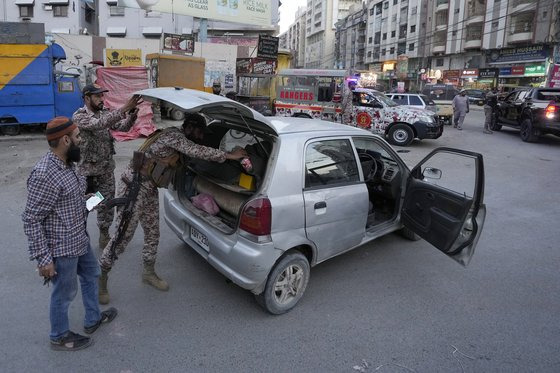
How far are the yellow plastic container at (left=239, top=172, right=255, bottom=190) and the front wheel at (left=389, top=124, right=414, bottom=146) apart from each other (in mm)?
10156

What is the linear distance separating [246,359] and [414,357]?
1.22m

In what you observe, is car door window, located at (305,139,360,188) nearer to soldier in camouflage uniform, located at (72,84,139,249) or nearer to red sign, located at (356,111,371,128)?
soldier in camouflage uniform, located at (72,84,139,249)

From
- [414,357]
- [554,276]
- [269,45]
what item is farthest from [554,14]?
[414,357]

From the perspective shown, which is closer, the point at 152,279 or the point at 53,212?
the point at 53,212

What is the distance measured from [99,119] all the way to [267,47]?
18041 mm

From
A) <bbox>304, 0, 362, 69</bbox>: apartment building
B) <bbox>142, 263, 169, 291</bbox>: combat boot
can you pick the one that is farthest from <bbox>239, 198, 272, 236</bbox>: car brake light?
<bbox>304, 0, 362, 69</bbox>: apartment building

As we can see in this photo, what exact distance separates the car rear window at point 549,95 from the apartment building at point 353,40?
2398 inches

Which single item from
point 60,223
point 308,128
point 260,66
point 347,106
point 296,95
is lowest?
point 60,223

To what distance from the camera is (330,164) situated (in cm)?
362

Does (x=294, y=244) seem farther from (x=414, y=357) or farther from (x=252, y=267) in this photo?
(x=414, y=357)

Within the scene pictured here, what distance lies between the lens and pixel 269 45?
20.4 metres

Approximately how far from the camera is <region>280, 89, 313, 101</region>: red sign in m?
14.6

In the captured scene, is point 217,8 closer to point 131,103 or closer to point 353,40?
point 131,103

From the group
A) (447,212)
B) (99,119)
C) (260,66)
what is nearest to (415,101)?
(260,66)
